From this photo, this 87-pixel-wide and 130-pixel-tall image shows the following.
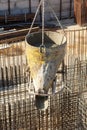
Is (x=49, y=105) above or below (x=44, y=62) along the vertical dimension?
below

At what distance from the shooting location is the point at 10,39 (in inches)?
605

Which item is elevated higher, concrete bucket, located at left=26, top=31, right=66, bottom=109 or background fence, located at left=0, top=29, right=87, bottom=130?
concrete bucket, located at left=26, top=31, right=66, bottom=109

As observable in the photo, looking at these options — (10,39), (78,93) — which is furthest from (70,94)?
(10,39)

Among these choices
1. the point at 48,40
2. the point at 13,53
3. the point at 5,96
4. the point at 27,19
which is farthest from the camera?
the point at 27,19

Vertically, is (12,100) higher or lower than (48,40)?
lower

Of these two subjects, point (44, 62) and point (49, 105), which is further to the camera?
point (49, 105)

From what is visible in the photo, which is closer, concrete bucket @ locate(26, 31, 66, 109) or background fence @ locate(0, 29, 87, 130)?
concrete bucket @ locate(26, 31, 66, 109)

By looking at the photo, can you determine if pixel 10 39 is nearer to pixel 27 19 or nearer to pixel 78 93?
pixel 27 19

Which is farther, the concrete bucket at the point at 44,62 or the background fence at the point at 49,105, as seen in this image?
the background fence at the point at 49,105

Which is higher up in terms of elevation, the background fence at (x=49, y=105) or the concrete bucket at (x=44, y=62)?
the concrete bucket at (x=44, y=62)

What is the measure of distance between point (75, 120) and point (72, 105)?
0.43 metres

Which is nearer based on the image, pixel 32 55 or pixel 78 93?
pixel 32 55

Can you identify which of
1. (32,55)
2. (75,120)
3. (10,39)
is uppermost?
(32,55)

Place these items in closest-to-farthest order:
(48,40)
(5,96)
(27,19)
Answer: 1. (48,40)
2. (5,96)
3. (27,19)
